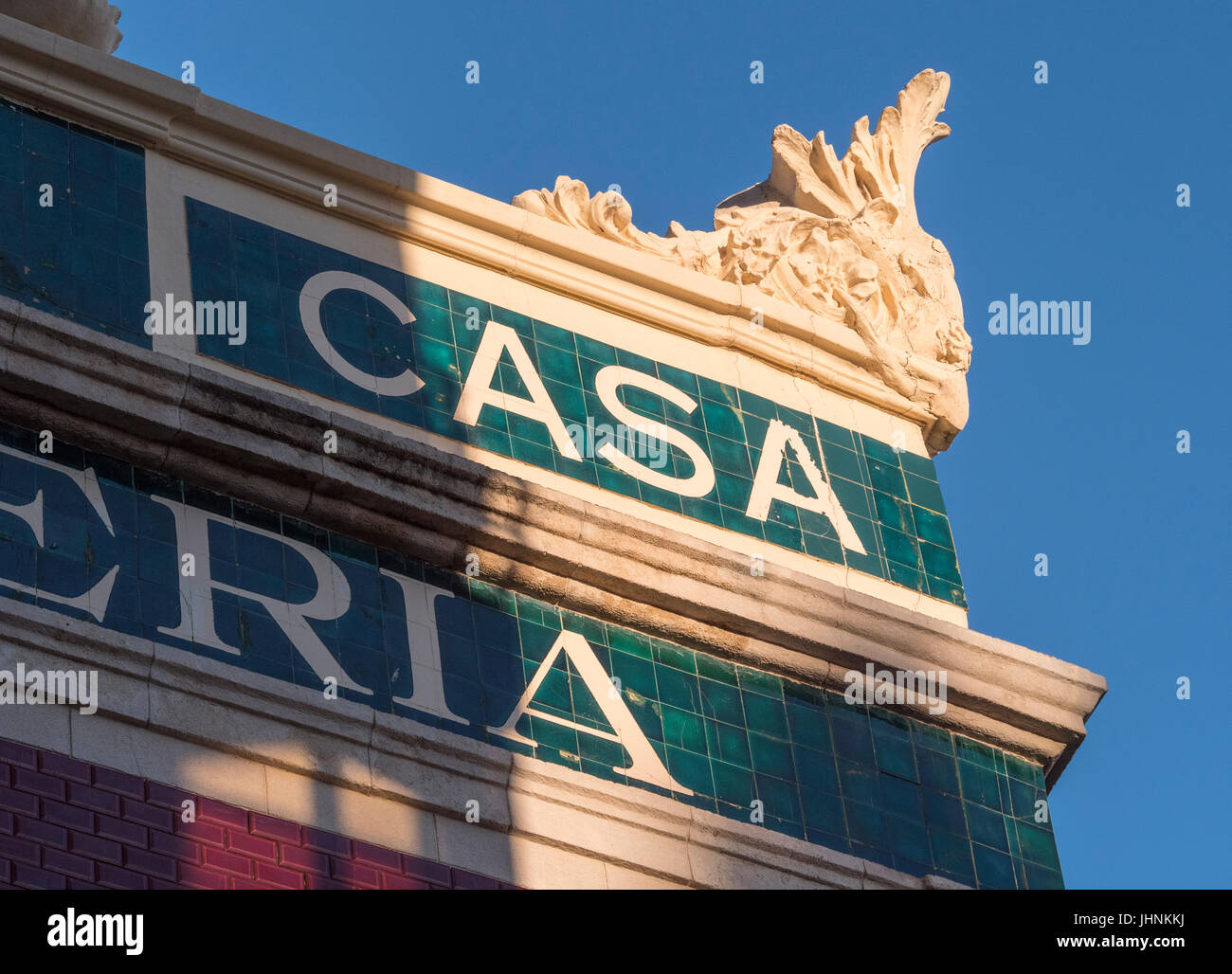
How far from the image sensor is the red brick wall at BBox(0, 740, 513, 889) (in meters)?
13.0

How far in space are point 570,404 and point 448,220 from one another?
1.45m

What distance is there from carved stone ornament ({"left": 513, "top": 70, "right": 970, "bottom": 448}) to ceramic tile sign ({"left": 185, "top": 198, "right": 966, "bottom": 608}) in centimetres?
78

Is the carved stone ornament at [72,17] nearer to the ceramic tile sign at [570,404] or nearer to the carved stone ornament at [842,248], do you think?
the ceramic tile sign at [570,404]

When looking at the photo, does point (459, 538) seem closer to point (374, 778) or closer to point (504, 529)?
point (504, 529)

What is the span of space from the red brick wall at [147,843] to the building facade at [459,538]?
0.02 metres

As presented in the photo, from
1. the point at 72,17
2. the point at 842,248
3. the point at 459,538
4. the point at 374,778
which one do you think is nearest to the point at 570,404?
the point at 459,538

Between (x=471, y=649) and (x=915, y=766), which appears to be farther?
(x=915, y=766)
